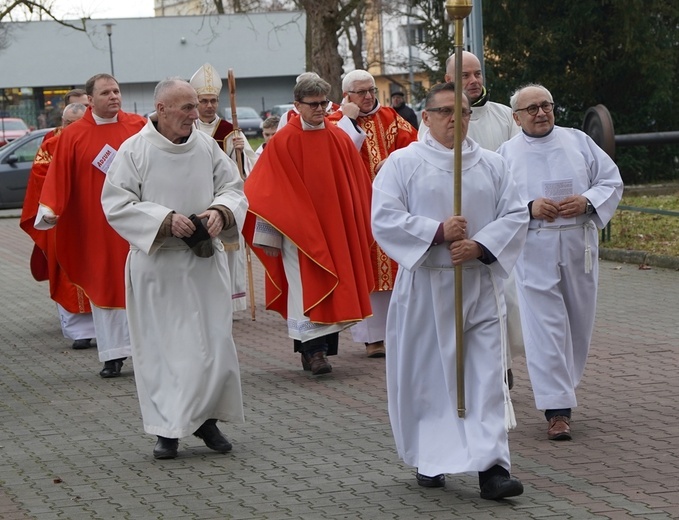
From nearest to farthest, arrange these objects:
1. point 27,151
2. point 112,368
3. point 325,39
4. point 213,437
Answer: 1. point 213,437
2. point 112,368
3. point 325,39
4. point 27,151

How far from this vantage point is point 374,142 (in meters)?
10.4

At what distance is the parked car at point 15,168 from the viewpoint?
2777cm

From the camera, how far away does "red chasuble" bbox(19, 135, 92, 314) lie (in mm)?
11422

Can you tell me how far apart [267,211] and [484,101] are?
1.76 metres

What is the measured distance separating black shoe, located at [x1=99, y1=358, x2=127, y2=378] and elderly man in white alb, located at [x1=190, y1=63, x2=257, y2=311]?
1.64 meters

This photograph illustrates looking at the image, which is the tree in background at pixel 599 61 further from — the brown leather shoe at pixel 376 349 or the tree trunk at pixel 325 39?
the brown leather shoe at pixel 376 349

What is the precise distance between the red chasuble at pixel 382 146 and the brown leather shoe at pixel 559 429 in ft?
10.8

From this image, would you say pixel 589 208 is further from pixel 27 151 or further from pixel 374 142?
pixel 27 151

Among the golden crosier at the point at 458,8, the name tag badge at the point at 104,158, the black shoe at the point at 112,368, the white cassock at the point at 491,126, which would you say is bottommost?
the black shoe at the point at 112,368

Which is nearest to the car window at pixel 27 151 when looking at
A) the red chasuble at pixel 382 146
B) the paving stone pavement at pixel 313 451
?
the paving stone pavement at pixel 313 451

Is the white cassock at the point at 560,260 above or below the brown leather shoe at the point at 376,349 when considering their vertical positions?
above

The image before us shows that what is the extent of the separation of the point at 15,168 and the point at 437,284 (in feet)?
74.6

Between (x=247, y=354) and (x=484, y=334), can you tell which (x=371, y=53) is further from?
(x=484, y=334)

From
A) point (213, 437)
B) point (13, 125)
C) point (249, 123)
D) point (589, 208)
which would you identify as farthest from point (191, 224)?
point (249, 123)
